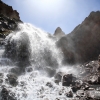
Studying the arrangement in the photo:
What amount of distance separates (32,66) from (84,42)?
11.5m

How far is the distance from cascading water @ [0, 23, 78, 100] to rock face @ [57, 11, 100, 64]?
213 cm

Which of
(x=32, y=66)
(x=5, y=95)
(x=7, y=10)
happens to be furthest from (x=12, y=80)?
(x=7, y=10)

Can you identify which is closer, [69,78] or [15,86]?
[15,86]

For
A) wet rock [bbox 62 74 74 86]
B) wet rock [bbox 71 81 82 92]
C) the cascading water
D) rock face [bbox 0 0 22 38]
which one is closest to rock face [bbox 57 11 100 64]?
the cascading water

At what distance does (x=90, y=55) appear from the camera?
26.9m

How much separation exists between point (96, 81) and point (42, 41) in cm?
1702

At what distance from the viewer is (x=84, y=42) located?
92.2ft

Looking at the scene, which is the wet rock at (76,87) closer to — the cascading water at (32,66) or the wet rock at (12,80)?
the cascading water at (32,66)

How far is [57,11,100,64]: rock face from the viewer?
26875mm

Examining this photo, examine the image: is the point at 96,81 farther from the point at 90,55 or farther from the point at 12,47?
the point at 12,47

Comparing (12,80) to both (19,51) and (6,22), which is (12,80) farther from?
(6,22)

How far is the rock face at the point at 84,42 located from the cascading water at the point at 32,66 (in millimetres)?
2129

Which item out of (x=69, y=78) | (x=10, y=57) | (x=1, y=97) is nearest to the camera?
(x=1, y=97)

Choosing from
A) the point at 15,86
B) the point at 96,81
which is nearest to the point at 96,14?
the point at 96,81
